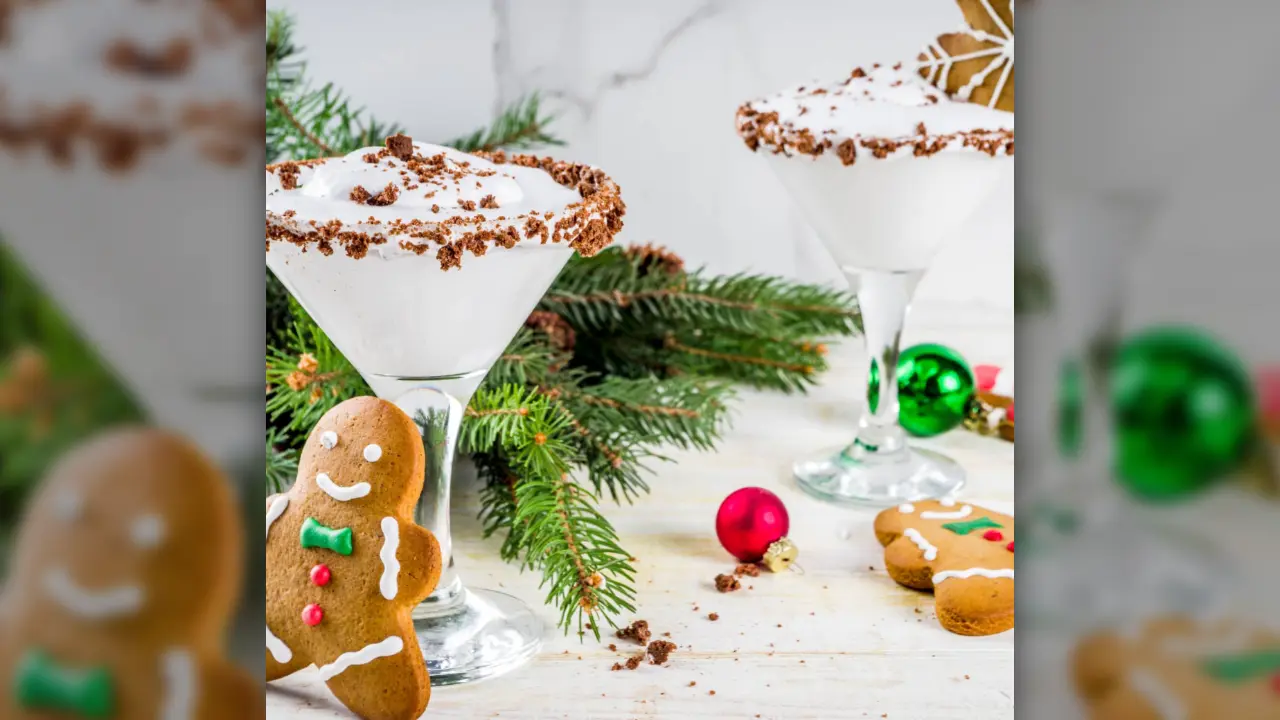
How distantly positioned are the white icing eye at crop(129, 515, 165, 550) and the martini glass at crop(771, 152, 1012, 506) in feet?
2.24

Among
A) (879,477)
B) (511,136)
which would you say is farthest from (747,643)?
(511,136)

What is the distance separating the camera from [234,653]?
165 mm

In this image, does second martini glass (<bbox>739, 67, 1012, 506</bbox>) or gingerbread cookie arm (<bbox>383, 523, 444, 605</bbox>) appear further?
second martini glass (<bbox>739, 67, 1012, 506</bbox>)

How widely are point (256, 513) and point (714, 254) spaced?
1289mm

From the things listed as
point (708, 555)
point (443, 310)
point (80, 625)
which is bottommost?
point (708, 555)

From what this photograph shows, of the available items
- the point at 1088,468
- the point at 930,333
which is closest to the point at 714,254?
the point at 930,333

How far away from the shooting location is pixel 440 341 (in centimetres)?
58

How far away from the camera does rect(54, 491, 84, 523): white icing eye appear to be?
0.16m

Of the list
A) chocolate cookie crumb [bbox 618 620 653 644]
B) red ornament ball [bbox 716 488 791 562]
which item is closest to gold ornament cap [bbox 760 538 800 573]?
red ornament ball [bbox 716 488 791 562]

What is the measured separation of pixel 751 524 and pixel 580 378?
27 cm

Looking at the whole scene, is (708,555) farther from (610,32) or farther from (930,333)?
(610,32)

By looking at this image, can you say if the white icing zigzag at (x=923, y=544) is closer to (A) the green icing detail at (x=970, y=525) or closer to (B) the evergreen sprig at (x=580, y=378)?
(A) the green icing detail at (x=970, y=525)

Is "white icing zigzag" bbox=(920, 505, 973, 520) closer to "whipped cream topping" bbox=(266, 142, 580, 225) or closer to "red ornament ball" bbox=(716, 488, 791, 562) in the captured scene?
"red ornament ball" bbox=(716, 488, 791, 562)

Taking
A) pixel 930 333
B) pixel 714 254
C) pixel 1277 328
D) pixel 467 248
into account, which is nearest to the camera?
pixel 1277 328
